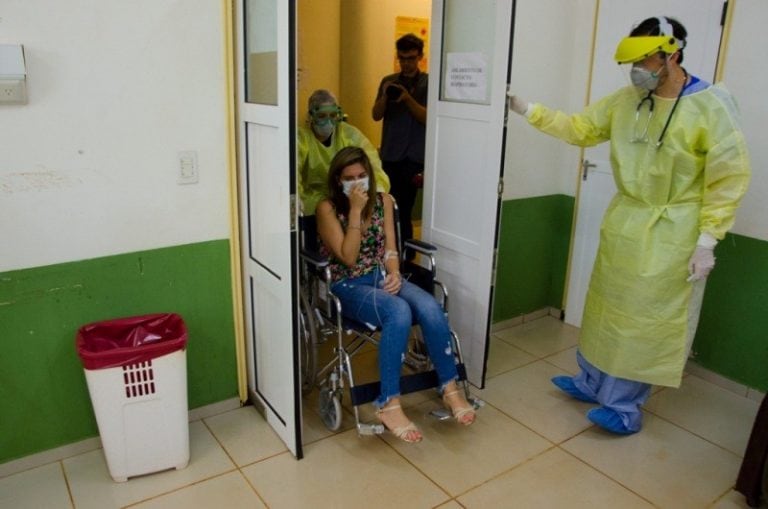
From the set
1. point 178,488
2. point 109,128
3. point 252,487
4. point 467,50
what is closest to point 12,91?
point 109,128

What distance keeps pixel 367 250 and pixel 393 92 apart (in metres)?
1.34

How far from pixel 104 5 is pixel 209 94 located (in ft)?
1.45

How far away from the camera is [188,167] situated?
2260mm

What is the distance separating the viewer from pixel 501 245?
3.34m

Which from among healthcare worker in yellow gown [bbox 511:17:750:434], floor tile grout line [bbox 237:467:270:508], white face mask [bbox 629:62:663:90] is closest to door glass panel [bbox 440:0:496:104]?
healthcare worker in yellow gown [bbox 511:17:750:434]

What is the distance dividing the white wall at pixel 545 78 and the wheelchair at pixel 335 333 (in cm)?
86

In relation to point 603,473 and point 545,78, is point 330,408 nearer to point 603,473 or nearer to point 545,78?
point 603,473

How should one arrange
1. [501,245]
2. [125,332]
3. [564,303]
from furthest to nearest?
1. [564,303]
2. [501,245]
3. [125,332]

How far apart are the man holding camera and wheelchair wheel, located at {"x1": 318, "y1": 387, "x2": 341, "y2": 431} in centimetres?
130

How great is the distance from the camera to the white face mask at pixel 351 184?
2467 mm

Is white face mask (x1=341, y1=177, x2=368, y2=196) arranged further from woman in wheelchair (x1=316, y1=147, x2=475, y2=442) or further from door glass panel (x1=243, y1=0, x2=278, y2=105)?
door glass panel (x1=243, y1=0, x2=278, y2=105)

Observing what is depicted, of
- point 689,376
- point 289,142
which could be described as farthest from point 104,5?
point 689,376

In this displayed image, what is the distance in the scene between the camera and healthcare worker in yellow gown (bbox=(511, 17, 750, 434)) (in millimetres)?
2193

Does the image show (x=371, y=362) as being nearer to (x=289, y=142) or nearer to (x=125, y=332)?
(x=125, y=332)
